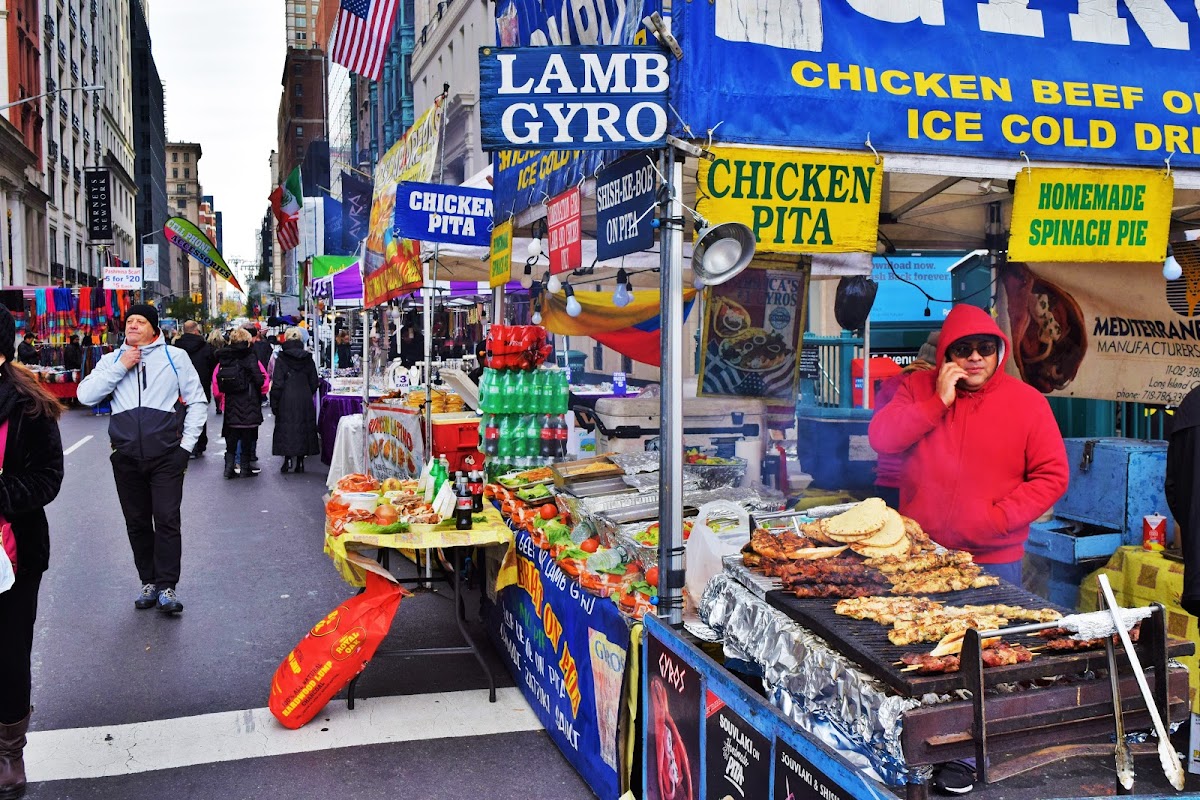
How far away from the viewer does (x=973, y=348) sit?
4.31 meters

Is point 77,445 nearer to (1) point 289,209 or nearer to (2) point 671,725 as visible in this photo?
(1) point 289,209

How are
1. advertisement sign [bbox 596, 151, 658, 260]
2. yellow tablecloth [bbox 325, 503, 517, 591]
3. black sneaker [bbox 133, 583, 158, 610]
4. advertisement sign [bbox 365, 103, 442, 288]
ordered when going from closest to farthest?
advertisement sign [bbox 596, 151, 658, 260] → yellow tablecloth [bbox 325, 503, 517, 591] → black sneaker [bbox 133, 583, 158, 610] → advertisement sign [bbox 365, 103, 442, 288]

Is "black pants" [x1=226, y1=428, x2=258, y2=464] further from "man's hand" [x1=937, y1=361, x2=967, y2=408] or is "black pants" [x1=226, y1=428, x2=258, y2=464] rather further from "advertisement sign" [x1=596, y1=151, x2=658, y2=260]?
"man's hand" [x1=937, y1=361, x2=967, y2=408]

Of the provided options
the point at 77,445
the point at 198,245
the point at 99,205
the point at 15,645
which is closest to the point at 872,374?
the point at 15,645

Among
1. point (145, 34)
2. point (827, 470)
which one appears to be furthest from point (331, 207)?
point (145, 34)

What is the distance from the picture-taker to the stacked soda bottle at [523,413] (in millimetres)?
7344

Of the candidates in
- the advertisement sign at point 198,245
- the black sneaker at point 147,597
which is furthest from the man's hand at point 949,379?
the advertisement sign at point 198,245

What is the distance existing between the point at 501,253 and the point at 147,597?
3.68 m

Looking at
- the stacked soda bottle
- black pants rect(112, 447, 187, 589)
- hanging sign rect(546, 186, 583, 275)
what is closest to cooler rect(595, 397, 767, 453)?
the stacked soda bottle

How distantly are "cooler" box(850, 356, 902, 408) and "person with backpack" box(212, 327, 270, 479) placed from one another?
26.4ft

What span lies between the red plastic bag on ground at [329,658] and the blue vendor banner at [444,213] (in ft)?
12.0

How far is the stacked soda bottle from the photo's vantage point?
7.34 m

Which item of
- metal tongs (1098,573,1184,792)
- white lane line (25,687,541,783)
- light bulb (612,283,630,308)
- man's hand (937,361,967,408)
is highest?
light bulb (612,283,630,308)

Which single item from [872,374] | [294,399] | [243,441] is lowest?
[243,441]
